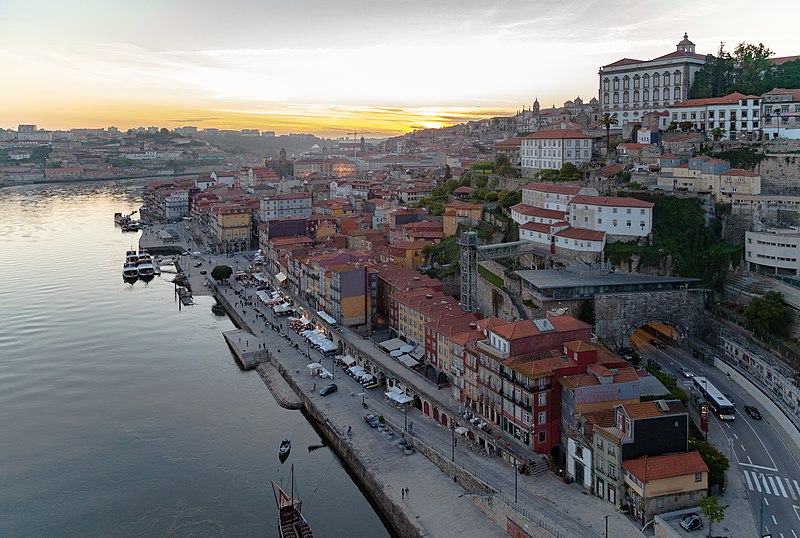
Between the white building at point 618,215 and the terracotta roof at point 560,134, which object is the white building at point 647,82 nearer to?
the terracotta roof at point 560,134

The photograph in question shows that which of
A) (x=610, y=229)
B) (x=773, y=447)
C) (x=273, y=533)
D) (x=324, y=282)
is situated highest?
(x=610, y=229)

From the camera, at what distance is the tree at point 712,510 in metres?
12.2

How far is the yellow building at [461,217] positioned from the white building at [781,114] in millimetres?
12669

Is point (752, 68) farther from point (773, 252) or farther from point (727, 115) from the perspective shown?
point (773, 252)

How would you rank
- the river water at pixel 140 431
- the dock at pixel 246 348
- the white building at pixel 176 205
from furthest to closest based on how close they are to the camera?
the white building at pixel 176 205 → the dock at pixel 246 348 → the river water at pixel 140 431

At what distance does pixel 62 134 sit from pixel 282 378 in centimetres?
Result: 18717

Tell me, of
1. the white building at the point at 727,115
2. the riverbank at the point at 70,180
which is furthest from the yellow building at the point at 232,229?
the riverbank at the point at 70,180

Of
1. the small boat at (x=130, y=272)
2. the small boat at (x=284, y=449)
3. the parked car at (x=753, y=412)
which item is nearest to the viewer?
the parked car at (x=753, y=412)

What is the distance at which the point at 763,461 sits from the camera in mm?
14922

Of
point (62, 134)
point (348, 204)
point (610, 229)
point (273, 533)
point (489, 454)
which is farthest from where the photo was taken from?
point (62, 134)

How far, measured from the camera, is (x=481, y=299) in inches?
1008

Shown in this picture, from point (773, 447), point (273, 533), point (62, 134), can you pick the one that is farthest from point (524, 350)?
point (62, 134)

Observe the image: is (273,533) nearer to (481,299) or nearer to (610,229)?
(481,299)

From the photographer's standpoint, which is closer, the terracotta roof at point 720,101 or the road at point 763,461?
the road at point 763,461
